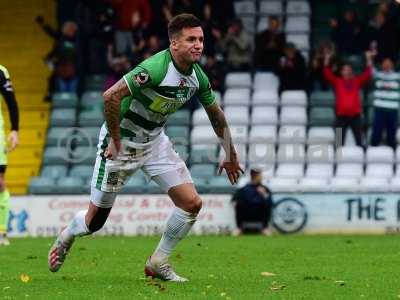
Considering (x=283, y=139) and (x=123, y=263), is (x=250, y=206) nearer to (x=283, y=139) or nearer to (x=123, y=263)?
(x=283, y=139)

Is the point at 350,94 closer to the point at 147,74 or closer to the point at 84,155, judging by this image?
the point at 84,155

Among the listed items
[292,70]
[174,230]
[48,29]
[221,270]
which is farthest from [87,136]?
[174,230]

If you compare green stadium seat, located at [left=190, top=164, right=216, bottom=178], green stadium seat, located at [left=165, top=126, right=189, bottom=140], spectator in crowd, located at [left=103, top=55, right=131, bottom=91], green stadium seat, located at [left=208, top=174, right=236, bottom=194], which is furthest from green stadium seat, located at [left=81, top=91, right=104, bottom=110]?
green stadium seat, located at [left=208, top=174, right=236, bottom=194]

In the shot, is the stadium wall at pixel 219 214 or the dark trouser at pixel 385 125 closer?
the stadium wall at pixel 219 214

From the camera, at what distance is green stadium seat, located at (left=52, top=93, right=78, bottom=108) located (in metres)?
24.5

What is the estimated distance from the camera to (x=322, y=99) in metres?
23.7

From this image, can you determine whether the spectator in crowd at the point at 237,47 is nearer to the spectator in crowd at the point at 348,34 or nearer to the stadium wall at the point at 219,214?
the spectator in crowd at the point at 348,34

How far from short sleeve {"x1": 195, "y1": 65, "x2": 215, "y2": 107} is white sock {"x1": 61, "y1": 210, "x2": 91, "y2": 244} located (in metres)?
1.57

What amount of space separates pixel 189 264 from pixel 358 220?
7698mm

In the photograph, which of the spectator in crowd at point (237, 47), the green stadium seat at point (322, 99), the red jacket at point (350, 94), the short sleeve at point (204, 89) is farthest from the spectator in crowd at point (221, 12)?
the short sleeve at point (204, 89)

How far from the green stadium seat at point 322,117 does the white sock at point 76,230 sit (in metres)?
12.4

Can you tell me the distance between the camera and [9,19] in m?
27.6

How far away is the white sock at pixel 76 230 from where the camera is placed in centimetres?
1127

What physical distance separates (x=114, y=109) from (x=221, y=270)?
2.76 m
